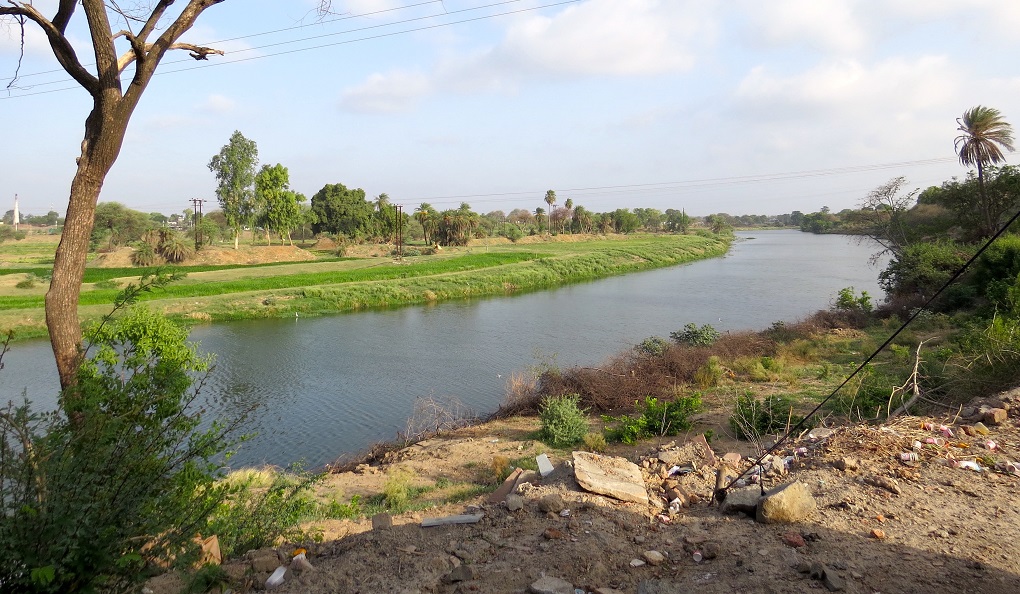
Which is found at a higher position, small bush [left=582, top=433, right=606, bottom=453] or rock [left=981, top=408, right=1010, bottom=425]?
rock [left=981, top=408, right=1010, bottom=425]

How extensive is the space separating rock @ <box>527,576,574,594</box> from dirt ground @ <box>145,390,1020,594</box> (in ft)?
0.05

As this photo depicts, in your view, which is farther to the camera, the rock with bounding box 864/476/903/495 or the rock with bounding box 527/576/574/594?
the rock with bounding box 864/476/903/495

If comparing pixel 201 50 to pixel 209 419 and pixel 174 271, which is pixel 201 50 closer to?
pixel 174 271

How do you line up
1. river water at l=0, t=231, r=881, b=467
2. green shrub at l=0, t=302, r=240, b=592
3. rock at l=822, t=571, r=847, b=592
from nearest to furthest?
green shrub at l=0, t=302, r=240, b=592 → rock at l=822, t=571, r=847, b=592 → river water at l=0, t=231, r=881, b=467

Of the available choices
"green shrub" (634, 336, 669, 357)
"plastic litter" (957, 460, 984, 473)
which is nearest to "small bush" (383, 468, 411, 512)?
"plastic litter" (957, 460, 984, 473)

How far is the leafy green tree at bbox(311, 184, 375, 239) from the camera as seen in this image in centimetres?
7112

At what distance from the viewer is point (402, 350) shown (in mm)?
23812

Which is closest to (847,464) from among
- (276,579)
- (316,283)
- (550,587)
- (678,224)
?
(550,587)

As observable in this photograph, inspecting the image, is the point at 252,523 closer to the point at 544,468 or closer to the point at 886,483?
the point at 544,468

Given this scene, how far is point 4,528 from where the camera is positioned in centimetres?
324

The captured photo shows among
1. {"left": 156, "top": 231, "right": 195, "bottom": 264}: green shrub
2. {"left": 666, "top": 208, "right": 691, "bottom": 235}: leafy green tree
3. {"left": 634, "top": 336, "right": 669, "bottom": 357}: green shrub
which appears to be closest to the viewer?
{"left": 634, "top": 336, "right": 669, "bottom": 357}: green shrub

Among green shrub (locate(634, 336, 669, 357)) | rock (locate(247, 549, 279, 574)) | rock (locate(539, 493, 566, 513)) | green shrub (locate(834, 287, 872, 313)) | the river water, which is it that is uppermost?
rock (locate(247, 549, 279, 574))

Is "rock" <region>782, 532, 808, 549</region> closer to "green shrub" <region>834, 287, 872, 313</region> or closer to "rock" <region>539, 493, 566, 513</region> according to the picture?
"rock" <region>539, 493, 566, 513</region>

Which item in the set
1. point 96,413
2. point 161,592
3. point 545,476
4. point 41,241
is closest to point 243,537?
point 161,592
